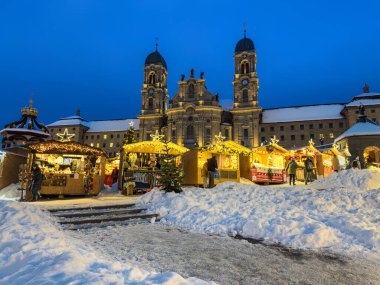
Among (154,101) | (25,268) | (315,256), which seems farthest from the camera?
(154,101)

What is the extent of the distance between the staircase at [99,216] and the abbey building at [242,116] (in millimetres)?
44967

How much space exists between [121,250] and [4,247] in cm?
213

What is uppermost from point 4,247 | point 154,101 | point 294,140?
point 154,101

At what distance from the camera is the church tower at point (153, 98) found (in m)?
64.2

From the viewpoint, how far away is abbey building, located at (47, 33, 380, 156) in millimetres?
57344

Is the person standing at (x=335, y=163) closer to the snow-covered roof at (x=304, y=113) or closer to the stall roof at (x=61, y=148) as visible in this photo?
the stall roof at (x=61, y=148)

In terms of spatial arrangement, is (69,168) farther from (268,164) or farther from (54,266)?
(268,164)

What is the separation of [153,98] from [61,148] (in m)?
53.0

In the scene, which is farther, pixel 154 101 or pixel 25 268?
pixel 154 101

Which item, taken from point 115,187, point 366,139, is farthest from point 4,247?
point 366,139

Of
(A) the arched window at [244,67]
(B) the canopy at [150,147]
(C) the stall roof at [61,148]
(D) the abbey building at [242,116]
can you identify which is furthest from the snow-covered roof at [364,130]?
(A) the arched window at [244,67]

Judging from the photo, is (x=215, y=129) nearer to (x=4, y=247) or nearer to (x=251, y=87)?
(x=251, y=87)

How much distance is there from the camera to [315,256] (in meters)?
5.46

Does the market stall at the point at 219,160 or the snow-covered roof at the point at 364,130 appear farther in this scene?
the snow-covered roof at the point at 364,130
